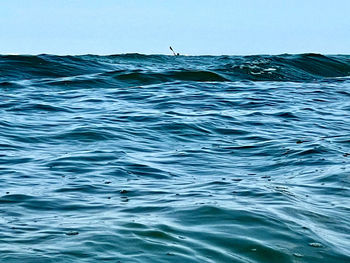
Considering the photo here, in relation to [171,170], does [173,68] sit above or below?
above

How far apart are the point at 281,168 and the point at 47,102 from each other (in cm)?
652

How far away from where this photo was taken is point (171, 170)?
7926 millimetres

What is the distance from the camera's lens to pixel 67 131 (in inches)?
400

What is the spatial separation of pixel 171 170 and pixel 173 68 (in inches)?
465

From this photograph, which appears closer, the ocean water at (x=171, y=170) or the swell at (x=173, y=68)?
the ocean water at (x=171, y=170)

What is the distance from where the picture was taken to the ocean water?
497cm

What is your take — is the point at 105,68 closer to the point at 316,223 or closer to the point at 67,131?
the point at 67,131

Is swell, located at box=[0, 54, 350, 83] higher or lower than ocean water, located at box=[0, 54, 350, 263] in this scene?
higher

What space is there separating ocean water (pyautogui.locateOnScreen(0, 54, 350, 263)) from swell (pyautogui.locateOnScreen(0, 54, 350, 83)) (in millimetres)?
300

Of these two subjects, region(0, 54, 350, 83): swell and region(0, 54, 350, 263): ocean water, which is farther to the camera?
region(0, 54, 350, 83): swell

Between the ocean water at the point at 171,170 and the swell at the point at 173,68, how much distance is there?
300mm

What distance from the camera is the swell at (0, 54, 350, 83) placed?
17188 mm

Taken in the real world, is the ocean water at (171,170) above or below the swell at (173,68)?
below

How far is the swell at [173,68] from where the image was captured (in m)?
17.2
